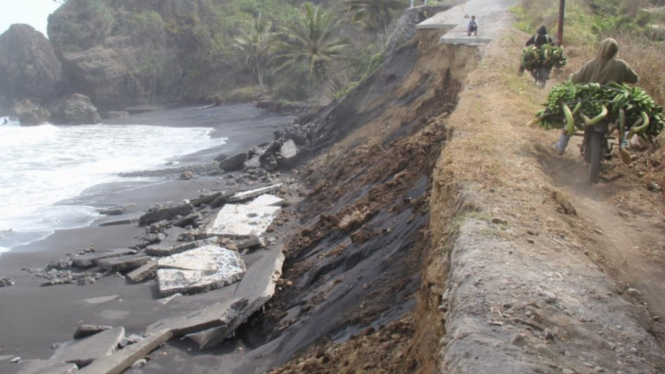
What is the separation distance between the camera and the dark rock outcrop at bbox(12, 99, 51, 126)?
47750 mm

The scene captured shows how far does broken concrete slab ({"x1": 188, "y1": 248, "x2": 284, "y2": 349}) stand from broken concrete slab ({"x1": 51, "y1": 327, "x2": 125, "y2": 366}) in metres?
0.99

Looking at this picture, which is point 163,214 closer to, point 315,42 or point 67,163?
point 67,163

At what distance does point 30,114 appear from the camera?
157 ft

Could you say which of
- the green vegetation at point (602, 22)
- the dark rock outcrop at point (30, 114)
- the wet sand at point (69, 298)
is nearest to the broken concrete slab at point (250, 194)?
the wet sand at point (69, 298)

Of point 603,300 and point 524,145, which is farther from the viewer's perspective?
point 524,145

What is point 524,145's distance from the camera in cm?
868

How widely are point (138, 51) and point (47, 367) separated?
5356 cm

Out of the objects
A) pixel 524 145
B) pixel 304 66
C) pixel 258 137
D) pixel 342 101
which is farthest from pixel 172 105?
pixel 524 145

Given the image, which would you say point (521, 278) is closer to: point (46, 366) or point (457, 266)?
point (457, 266)

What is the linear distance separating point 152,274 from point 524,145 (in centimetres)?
667

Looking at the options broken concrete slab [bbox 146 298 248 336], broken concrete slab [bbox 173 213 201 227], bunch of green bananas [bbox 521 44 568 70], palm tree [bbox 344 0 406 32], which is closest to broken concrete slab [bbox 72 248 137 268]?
broken concrete slab [bbox 173 213 201 227]

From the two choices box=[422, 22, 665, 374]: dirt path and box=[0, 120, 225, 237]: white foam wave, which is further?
box=[0, 120, 225, 237]: white foam wave

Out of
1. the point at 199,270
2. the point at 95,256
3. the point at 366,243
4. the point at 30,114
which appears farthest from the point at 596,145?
the point at 30,114

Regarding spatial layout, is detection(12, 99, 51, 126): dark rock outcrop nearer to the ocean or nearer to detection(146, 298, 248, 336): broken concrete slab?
the ocean
